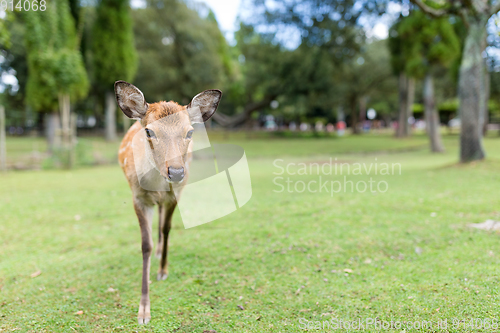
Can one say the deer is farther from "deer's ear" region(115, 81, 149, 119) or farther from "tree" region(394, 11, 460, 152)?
"tree" region(394, 11, 460, 152)

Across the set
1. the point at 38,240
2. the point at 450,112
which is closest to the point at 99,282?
the point at 38,240

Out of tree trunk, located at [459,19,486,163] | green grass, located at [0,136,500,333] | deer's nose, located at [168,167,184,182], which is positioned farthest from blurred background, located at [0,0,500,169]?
deer's nose, located at [168,167,184,182]

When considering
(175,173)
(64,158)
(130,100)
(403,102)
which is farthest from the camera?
(403,102)

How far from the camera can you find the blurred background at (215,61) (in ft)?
43.8

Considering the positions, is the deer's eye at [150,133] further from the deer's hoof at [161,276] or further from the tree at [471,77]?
the tree at [471,77]

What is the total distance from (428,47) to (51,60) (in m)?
17.4

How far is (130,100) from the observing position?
124 inches

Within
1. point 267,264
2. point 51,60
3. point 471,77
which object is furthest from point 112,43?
point 267,264

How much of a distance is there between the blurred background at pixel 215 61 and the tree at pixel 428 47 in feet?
0.18

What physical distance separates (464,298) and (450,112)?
167 feet

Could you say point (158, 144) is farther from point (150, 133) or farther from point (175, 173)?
point (175, 173)

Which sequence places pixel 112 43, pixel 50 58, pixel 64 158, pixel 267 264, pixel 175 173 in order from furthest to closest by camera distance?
1. pixel 112 43
2. pixel 50 58
3. pixel 64 158
4. pixel 267 264
5. pixel 175 173

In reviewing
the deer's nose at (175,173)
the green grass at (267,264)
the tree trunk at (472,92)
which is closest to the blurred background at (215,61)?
the tree trunk at (472,92)

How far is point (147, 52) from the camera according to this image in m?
28.6
